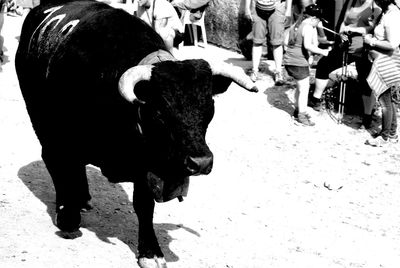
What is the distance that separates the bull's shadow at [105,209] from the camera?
7291mm

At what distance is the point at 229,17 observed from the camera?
48.8 ft

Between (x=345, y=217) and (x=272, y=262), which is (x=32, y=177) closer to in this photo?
(x=272, y=262)

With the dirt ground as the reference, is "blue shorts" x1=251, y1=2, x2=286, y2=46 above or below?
above

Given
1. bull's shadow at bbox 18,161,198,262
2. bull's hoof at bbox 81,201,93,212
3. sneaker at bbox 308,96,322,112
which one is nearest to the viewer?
bull's shadow at bbox 18,161,198,262

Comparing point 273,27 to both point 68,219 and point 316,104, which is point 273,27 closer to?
point 316,104

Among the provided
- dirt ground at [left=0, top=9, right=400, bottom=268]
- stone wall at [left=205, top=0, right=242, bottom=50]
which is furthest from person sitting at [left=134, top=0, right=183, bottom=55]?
stone wall at [left=205, top=0, right=242, bottom=50]

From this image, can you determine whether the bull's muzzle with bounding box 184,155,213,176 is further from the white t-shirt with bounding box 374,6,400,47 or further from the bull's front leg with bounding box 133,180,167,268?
the white t-shirt with bounding box 374,6,400,47

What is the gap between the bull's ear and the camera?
6.18 m

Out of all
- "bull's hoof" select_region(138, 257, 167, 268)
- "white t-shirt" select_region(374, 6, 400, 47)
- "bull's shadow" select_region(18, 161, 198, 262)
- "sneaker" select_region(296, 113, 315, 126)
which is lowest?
"sneaker" select_region(296, 113, 315, 126)

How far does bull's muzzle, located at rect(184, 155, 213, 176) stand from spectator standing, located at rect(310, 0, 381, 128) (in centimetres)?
602

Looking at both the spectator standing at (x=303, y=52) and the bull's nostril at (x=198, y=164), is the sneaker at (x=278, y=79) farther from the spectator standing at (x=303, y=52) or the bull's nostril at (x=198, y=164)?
the bull's nostril at (x=198, y=164)

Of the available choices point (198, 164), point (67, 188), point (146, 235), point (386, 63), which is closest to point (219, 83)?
point (198, 164)

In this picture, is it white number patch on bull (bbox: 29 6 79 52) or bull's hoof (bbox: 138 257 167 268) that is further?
white number patch on bull (bbox: 29 6 79 52)

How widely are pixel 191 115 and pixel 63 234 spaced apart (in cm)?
210
